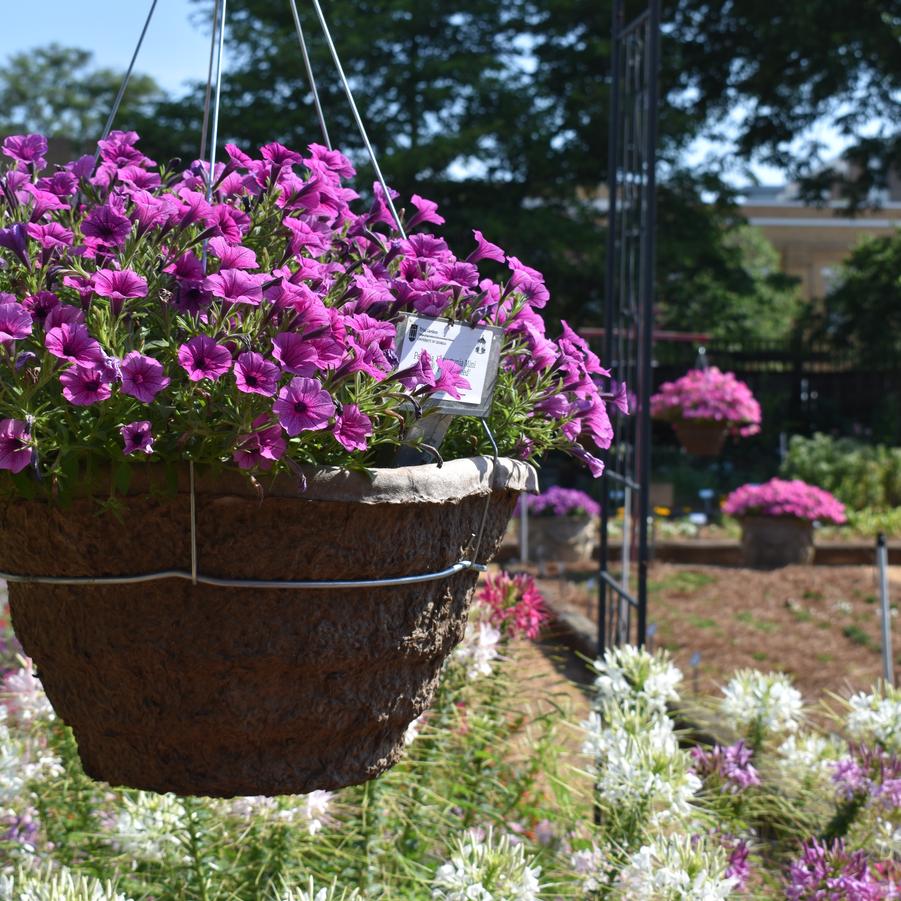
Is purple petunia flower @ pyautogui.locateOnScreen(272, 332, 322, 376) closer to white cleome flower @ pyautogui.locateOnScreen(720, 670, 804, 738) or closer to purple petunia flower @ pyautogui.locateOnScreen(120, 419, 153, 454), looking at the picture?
purple petunia flower @ pyautogui.locateOnScreen(120, 419, 153, 454)

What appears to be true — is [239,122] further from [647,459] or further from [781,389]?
[647,459]

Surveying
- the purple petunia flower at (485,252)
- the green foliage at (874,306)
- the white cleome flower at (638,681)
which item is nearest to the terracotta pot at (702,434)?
the white cleome flower at (638,681)

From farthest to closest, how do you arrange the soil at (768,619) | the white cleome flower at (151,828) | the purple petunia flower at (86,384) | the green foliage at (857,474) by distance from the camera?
the green foliage at (857,474) < the soil at (768,619) < the white cleome flower at (151,828) < the purple petunia flower at (86,384)

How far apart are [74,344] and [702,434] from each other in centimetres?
804

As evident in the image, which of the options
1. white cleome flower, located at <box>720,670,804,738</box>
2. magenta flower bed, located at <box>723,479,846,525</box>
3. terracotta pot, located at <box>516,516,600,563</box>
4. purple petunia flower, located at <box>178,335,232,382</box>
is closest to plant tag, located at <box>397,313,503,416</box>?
purple petunia flower, located at <box>178,335,232,382</box>

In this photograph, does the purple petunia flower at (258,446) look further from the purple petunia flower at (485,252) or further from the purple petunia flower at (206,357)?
the purple petunia flower at (485,252)

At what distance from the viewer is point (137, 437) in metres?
1.10

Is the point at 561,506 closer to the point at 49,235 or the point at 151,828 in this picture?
the point at 151,828

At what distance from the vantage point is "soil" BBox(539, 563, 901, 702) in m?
5.73

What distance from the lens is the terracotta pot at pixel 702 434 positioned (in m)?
8.70

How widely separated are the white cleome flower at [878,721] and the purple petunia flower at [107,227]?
77.1 inches

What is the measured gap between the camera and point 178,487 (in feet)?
3.87

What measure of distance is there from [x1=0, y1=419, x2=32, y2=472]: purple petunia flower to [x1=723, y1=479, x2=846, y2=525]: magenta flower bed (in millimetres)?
8537

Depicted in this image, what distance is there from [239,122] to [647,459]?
14493 mm
